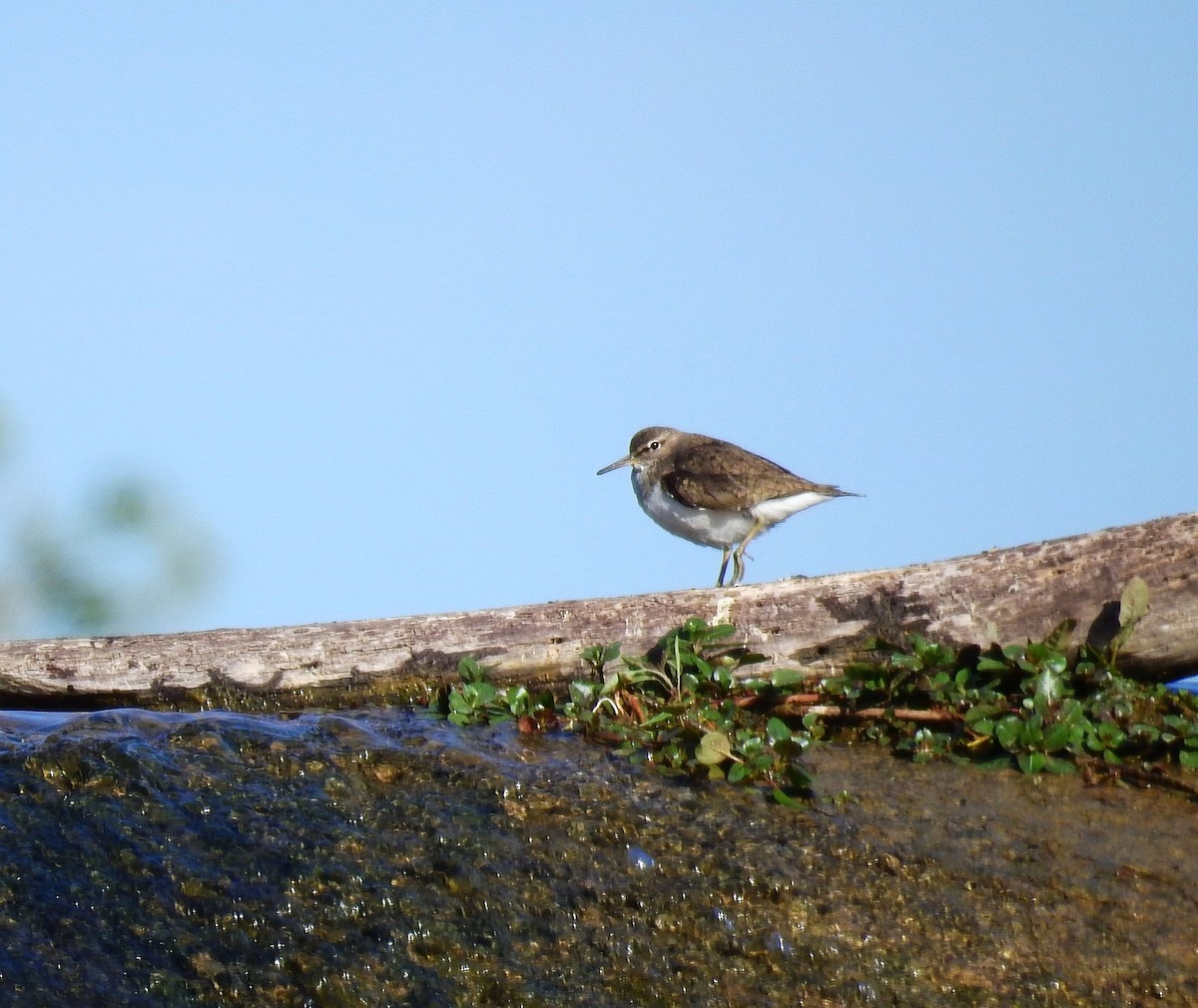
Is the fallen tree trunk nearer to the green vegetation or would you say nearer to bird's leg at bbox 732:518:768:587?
the green vegetation

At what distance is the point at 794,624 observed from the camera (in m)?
7.73

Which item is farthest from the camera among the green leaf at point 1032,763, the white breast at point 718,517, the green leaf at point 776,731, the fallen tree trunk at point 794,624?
the white breast at point 718,517

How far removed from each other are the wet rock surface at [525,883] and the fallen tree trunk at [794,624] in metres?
1.43

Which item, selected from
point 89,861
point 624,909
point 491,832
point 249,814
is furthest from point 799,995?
point 89,861

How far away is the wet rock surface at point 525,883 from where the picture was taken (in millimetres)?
4582

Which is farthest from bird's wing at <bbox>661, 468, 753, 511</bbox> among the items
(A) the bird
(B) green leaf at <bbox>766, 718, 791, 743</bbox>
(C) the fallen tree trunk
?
(B) green leaf at <bbox>766, 718, 791, 743</bbox>

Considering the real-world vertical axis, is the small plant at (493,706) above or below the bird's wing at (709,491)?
below

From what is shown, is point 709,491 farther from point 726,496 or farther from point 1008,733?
point 1008,733

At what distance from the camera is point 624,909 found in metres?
4.99

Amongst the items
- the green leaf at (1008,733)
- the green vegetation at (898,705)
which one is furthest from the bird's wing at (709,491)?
the green leaf at (1008,733)

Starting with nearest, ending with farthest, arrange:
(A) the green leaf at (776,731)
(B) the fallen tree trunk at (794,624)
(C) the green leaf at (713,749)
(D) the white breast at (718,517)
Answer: (C) the green leaf at (713,749) → (A) the green leaf at (776,731) → (B) the fallen tree trunk at (794,624) → (D) the white breast at (718,517)

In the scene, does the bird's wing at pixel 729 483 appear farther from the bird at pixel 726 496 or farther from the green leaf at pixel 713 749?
the green leaf at pixel 713 749

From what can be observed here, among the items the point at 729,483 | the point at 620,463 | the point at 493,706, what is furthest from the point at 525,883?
the point at 620,463

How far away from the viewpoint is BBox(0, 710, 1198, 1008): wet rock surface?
4.58 meters
